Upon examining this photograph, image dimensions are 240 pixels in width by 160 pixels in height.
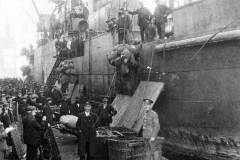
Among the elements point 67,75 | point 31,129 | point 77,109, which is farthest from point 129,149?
point 67,75

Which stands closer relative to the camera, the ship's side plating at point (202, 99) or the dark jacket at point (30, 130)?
the dark jacket at point (30, 130)

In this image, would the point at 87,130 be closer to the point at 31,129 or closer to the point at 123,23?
the point at 31,129

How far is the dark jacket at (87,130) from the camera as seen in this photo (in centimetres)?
756

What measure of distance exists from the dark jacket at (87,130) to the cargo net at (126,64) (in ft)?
10.9

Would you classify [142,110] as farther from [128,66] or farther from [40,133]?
[40,133]

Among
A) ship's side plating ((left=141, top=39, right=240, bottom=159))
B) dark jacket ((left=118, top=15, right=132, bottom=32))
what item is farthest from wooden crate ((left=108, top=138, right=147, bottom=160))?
dark jacket ((left=118, top=15, right=132, bottom=32))

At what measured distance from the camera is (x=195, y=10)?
9320mm

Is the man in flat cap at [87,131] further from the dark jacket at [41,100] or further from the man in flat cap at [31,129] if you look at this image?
the dark jacket at [41,100]

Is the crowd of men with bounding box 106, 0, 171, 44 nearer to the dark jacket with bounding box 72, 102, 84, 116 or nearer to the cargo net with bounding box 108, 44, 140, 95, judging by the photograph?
the cargo net with bounding box 108, 44, 140, 95

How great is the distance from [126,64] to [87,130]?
12.4ft

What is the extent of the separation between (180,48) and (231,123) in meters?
2.47

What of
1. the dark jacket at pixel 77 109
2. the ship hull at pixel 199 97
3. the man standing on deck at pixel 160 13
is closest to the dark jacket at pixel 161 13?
the man standing on deck at pixel 160 13

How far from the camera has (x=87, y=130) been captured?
24.8ft

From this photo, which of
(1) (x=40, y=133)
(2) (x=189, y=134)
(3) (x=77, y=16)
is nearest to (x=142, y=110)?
(2) (x=189, y=134)
